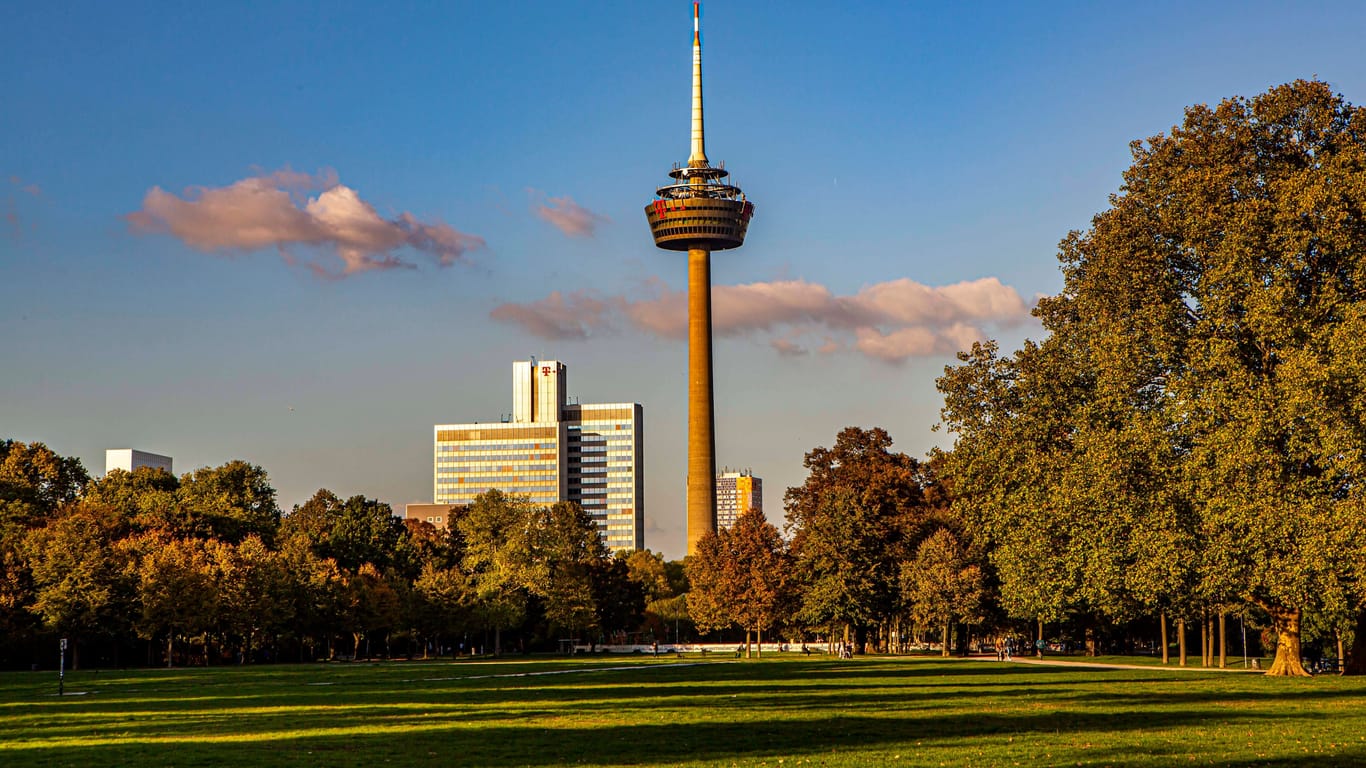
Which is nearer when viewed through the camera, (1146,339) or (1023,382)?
(1146,339)

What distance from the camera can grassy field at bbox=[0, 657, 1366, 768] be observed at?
2672 centimetres

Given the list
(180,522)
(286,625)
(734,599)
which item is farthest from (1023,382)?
(180,522)

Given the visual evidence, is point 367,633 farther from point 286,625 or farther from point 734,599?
point 734,599

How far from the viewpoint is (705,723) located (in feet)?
113

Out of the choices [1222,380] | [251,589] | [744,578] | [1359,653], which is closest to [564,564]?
[744,578]

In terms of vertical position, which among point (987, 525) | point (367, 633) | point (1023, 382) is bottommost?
point (367, 633)

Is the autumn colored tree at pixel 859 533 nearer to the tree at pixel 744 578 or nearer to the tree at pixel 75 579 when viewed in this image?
the tree at pixel 744 578

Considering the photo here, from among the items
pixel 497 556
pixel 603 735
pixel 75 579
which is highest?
pixel 497 556

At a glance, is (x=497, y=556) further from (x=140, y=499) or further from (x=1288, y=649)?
(x=1288, y=649)

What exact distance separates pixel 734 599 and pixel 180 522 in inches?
1801

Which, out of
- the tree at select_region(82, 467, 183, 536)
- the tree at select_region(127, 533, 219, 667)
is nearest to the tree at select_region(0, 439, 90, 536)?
the tree at select_region(82, 467, 183, 536)

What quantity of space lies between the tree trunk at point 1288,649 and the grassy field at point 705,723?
1.56 m

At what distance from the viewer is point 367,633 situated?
126 m

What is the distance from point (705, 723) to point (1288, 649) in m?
32.9
